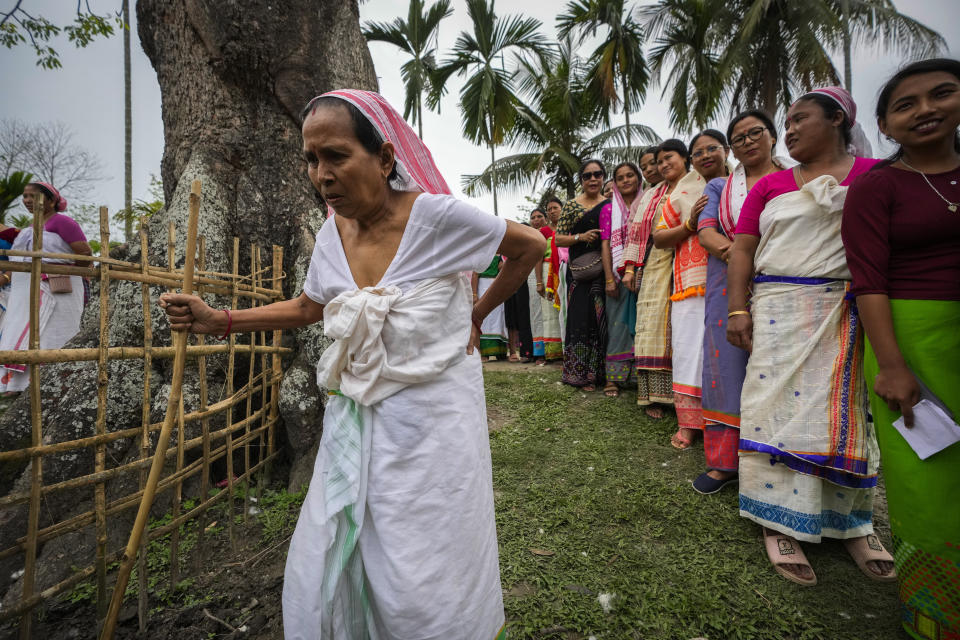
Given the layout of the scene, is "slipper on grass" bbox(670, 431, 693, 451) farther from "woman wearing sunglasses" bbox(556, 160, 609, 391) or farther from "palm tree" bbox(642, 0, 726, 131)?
"palm tree" bbox(642, 0, 726, 131)

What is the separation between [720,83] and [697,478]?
13761 mm

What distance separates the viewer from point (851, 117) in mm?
2256

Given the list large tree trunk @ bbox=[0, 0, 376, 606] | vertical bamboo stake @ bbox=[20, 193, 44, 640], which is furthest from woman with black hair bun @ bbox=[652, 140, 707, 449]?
vertical bamboo stake @ bbox=[20, 193, 44, 640]

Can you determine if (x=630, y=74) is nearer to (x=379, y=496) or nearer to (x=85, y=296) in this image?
(x=85, y=296)

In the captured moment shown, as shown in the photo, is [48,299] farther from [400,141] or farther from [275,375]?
[400,141]

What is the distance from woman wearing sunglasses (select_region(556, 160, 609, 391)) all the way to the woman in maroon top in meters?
3.07

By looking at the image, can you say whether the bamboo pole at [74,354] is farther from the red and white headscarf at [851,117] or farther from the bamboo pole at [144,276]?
the red and white headscarf at [851,117]

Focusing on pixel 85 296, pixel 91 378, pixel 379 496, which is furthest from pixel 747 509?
pixel 85 296

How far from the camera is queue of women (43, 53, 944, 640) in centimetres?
128

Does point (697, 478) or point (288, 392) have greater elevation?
point (288, 392)

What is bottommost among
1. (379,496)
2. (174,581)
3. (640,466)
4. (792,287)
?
(174,581)

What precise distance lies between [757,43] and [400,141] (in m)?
15.2

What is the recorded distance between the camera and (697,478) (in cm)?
289

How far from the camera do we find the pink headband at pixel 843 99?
222 cm
